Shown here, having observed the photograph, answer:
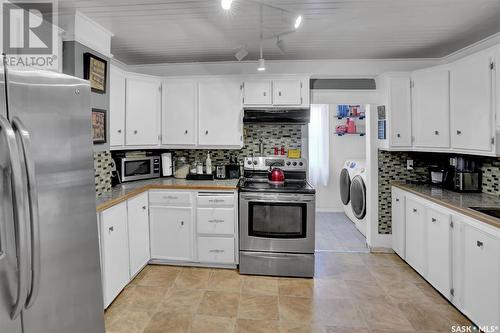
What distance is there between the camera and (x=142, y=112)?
3389 millimetres

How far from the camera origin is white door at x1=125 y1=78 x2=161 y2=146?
3.25 metres

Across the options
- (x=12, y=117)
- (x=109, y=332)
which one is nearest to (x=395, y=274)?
(x=109, y=332)

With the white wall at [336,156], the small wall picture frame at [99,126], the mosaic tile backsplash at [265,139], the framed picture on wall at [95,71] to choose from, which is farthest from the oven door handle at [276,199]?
the white wall at [336,156]

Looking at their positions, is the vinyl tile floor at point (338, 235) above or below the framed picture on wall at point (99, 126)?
below

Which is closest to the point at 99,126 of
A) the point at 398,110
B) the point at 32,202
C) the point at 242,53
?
the point at 242,53

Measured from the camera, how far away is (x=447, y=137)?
2.93m

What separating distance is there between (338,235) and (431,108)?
6.99ft

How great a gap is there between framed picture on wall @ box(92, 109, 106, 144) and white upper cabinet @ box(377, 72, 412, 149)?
120 inches

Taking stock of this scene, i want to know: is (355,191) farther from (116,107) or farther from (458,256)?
(116,107)

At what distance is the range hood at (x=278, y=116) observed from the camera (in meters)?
3.41

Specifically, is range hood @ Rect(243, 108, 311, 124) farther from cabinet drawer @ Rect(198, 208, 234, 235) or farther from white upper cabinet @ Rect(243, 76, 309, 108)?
cabinet drawer @ Rect(198, 208, 234, 235)

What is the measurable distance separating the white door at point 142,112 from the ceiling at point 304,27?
0.39 m

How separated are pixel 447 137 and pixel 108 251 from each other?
133 inches

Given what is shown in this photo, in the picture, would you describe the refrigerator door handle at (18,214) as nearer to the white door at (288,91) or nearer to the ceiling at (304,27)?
the ceiling at (304,27)
